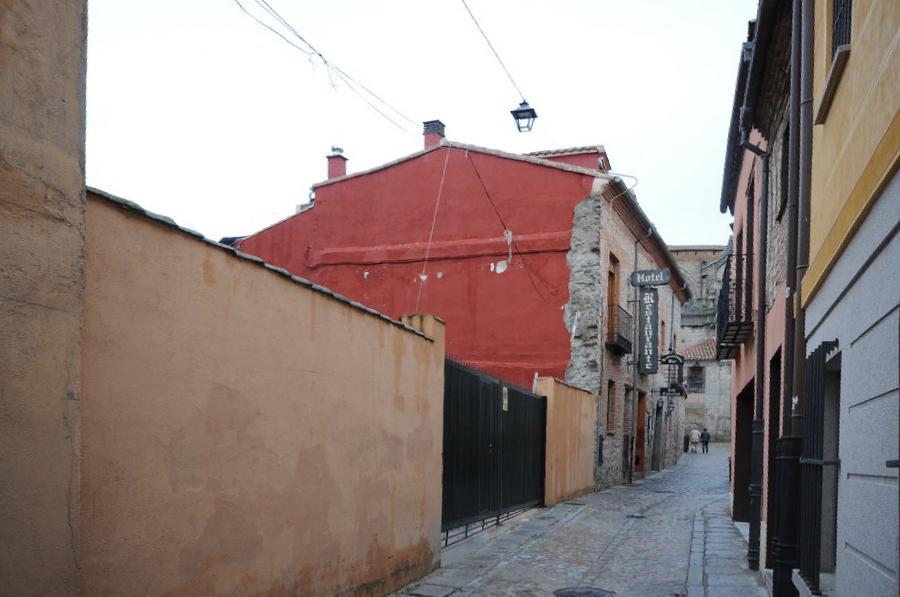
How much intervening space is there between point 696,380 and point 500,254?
31.9 m

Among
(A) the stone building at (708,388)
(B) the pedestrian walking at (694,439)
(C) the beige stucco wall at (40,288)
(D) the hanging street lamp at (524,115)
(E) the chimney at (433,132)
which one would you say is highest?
(E) the chimney at (433,132)

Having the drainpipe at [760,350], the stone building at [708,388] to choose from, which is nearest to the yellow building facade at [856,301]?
the drainpipe at [760,350]

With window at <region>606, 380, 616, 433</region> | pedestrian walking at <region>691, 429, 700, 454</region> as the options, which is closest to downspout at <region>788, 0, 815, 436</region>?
window at <region>606, 380, 616, 433</region>

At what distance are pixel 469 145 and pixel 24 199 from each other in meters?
16.0

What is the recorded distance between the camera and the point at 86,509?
3.64 metres

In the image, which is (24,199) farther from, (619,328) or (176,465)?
(619,328)

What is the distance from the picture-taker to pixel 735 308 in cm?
1278

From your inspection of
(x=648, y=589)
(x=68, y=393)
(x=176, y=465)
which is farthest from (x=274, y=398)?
(x=648, y=589)

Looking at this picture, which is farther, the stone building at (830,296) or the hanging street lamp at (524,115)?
the hanging street lamp at (524,115)

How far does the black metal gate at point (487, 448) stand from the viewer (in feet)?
30.0

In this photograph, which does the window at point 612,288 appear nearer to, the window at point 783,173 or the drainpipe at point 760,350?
the drainpipe at point 760,350

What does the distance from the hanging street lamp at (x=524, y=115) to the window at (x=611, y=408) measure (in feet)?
26.1

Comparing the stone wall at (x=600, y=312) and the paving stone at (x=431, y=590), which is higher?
the stone wall at (x=600, y=312)

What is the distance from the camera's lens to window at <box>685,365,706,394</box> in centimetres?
4647
